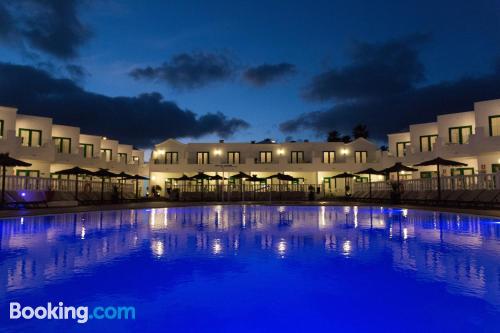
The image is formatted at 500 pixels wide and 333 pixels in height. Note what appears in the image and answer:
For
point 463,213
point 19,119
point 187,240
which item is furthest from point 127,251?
point 19,119

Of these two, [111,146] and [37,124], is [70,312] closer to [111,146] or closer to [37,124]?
[37,124]

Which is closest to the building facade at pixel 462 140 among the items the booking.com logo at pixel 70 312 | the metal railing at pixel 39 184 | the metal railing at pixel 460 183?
the metal railing at pixel 460 183

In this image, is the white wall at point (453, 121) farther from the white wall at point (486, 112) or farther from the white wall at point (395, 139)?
the white wall at point (395, 139)

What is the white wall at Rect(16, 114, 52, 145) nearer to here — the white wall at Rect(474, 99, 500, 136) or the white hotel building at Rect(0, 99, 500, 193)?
the white hotel building at Rect(0, 99, 500, 193)

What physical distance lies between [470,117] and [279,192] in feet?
62.1

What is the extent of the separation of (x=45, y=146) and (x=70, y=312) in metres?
33.4

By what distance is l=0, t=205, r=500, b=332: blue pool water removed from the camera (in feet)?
12.2

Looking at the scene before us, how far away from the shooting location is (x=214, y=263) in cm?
641

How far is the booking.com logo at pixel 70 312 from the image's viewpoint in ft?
12.5

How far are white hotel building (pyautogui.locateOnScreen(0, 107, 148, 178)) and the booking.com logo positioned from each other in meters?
30.0

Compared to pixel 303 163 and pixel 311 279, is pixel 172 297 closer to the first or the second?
pixel 311 279

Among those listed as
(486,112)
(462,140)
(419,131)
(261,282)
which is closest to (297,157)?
(419,131)

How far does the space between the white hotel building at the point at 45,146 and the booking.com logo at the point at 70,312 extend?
29971 mm

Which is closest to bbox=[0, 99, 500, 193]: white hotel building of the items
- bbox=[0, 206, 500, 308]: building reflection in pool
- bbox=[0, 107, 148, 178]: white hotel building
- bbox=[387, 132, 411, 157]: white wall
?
bbox=[0, 107, 148, 178]: white hotel building
